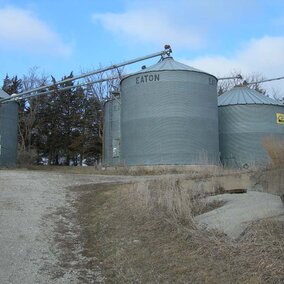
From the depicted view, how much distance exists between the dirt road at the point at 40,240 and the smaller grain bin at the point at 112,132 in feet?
54.3

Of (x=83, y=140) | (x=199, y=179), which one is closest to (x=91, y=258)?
(x=199, y=179)

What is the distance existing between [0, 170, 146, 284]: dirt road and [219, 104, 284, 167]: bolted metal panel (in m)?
17.7

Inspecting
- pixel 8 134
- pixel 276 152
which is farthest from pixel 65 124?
pixel 276 152

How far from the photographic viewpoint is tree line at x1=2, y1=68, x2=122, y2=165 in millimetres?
49125

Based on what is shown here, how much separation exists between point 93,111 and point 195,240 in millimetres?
45805

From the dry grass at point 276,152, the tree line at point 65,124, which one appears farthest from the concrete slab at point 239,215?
the tree line at point 65,124

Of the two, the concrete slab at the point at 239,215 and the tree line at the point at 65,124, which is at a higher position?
the tree line at the point at 65,124

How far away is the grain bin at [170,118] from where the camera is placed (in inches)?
951

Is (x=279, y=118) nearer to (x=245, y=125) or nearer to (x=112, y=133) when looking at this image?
(x=245, y=125)

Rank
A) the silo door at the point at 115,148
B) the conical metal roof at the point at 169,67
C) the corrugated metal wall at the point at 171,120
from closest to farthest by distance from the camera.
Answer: the corrugated metal wall at the point at 171,120, the conical metal roof at the point at 169,67, the silo door at the point at 115,148

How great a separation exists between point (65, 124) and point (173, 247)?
46696mm

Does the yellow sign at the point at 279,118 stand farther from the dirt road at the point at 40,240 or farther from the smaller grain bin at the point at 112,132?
the dirt road at the point at 40,240

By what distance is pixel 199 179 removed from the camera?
12.3 m

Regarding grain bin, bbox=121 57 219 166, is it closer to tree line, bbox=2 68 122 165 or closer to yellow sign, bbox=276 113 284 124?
yellow sign, bbox=276 113 284 124
